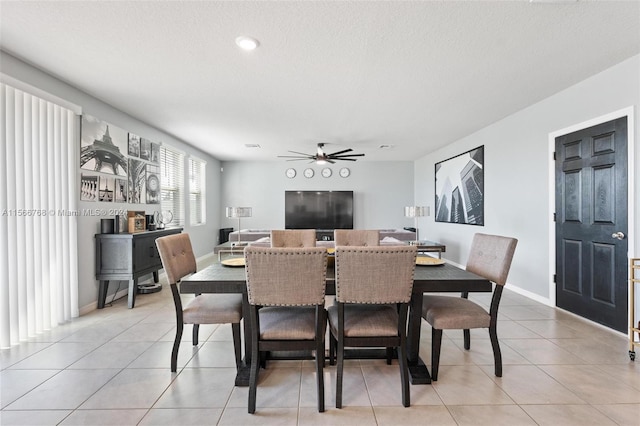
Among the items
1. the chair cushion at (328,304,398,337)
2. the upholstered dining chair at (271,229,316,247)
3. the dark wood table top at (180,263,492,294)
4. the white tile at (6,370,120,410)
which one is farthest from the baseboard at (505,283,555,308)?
the white tile at (6,370,120,410)

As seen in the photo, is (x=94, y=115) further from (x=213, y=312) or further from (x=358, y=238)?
(x=358, y=238)

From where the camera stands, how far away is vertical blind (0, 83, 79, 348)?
2.46 m

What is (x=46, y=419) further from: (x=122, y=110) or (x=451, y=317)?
(x=122, y=110)

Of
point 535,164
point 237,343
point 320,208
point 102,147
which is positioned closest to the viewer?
point 237,343

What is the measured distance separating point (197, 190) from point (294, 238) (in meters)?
4.34

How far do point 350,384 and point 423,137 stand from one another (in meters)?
4.63

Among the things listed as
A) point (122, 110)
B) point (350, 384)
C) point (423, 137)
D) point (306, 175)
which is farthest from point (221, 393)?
point (306, 175)

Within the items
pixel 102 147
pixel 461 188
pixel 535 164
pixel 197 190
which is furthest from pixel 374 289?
pixel 197 190

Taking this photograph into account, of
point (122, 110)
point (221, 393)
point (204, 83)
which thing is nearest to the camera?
point (221, 393)

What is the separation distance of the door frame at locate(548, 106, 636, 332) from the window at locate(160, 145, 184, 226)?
5.32 metres

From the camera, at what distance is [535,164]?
3.72m

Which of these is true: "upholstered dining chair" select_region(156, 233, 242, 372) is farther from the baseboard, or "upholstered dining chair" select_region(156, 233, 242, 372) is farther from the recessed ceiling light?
the baseboard

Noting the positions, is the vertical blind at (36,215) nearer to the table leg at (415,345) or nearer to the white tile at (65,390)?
the white tile at (65,390)

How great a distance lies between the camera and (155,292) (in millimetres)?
4074
